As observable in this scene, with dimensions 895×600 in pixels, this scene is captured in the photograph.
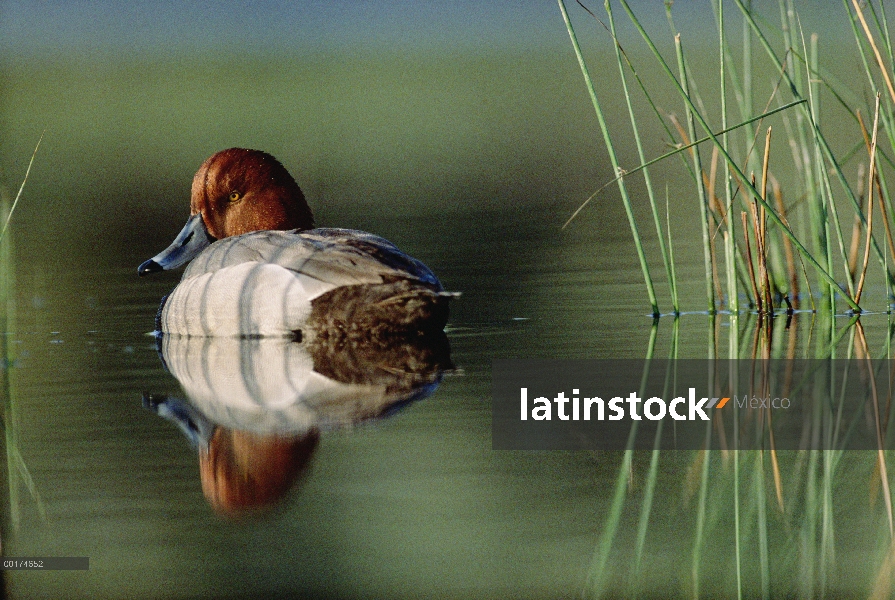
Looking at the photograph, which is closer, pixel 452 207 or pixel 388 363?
pixel 388 363

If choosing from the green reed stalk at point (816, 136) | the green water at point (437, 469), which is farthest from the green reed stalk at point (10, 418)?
the green reed stalk at point (816, 136)

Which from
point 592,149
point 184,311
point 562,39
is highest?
point 562,39

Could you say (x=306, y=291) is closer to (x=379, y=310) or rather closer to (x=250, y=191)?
(x=379, y=310)

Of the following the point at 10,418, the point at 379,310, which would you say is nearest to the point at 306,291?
the point at 379,310

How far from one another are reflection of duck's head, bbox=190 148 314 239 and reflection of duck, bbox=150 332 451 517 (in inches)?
39.8

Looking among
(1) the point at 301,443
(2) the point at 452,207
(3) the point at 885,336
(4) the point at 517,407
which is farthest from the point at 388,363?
(2) the point at 452,207

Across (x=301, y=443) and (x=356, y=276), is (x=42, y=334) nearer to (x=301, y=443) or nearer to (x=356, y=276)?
(x=356, y=276)

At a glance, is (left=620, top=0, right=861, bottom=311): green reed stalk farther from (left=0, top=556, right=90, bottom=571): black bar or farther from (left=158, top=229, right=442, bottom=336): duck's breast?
(left=0, top=556, right=90, bottom=571): black bar

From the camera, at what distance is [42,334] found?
760 cm

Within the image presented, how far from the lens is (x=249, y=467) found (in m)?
4.42

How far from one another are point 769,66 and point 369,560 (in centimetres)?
1881

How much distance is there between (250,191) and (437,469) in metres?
4.17

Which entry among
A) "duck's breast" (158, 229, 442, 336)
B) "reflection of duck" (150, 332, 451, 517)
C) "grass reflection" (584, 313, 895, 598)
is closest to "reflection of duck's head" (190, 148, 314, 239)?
"duck's breast" (158, 229, 442, 336)

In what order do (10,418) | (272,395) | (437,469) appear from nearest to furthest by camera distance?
1. (437,469)
2. (10,418)
3. (272,395)
